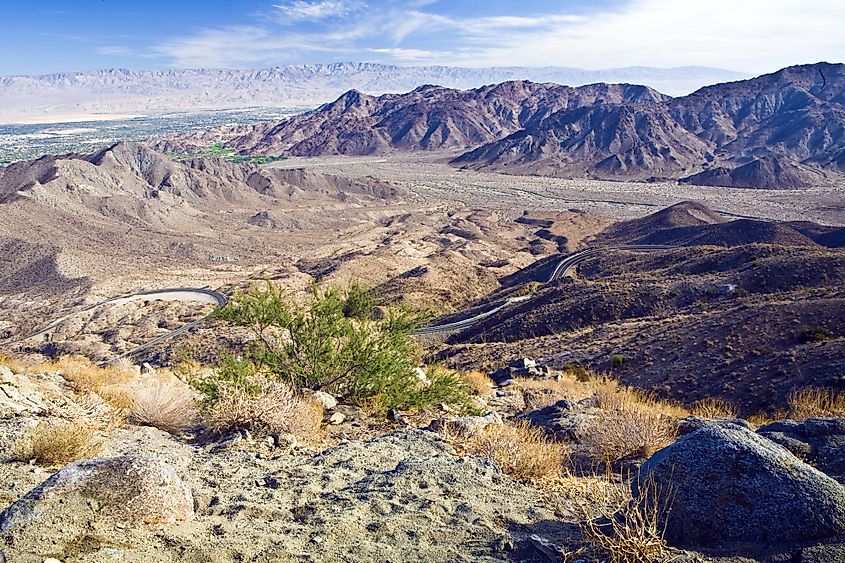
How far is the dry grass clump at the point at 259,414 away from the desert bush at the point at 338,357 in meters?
1.76

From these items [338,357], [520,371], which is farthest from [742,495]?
[520,371]

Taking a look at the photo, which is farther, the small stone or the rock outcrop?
the small stone

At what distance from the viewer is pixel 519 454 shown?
7316 millimetres

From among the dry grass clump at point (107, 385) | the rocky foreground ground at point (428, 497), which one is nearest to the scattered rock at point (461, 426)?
the rocky foreground ground at point (428, 497)

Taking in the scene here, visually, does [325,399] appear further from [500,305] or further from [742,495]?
[500,305]

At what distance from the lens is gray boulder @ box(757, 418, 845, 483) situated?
6.48m

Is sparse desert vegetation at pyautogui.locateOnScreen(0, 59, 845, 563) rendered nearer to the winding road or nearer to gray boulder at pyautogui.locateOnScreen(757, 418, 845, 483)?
gray boulder at pyautogui.locateOnScreen(757, 418, 845, 483)

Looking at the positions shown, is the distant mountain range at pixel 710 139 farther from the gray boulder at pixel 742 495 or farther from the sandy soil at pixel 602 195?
the gray boulder at pixel 742 495

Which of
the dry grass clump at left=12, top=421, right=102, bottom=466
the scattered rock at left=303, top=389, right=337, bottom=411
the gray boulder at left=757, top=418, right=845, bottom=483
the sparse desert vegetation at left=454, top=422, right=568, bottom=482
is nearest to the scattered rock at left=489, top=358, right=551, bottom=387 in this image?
the scattered rock at left=303, top=389, right=337, bottom=411

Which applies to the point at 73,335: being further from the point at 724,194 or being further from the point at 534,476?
the point at 724,194

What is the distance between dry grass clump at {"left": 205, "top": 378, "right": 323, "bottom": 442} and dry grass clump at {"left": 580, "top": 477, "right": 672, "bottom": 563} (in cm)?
457

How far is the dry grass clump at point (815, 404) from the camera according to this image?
11.4 metres

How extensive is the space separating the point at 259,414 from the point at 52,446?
2576 mm

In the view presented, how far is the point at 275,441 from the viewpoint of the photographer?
27.2 feet
